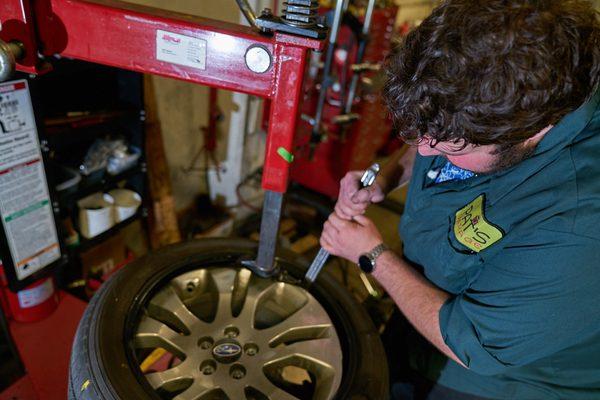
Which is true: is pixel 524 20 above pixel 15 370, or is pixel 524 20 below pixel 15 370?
above

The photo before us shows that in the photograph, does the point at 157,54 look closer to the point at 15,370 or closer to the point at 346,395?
the point at 346,395

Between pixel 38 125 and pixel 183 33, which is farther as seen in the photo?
pixel 38 125

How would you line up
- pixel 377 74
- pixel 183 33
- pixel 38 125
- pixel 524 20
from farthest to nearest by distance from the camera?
pixel 377 74 → pixel 38 125 → pixel 183 33 → pixel 524 20

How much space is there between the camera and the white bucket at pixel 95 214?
124 centimetres

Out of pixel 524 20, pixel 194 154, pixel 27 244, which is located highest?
pixel 524 20

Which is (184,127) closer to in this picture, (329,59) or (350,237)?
(329,59)

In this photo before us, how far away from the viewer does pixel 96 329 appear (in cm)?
73

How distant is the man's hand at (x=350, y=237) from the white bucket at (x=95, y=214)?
739 mm

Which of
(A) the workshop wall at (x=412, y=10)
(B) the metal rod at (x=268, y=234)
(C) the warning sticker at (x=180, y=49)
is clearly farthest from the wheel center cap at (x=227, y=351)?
(A) the workshop wall at (x=412, y=10)

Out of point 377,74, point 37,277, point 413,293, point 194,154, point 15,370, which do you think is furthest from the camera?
point 377,74

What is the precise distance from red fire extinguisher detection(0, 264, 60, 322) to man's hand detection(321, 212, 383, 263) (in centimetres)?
81

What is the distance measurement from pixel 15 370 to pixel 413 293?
131 cm

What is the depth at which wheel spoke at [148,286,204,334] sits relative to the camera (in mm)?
872

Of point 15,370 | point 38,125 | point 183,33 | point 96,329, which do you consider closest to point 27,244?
point 38,125
